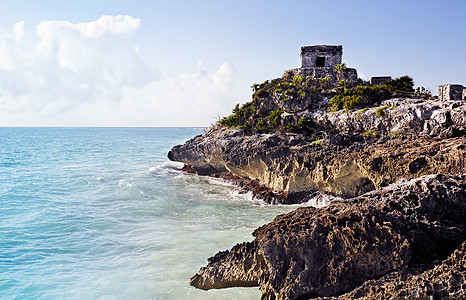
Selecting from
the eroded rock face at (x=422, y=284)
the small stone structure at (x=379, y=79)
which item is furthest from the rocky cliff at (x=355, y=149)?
the eroded rock face at (x=422, y=284)

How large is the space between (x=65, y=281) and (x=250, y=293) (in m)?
5.06

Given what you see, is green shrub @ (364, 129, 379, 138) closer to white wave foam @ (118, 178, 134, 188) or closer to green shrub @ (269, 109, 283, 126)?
green shrub @ (269, 109, 283, 126)

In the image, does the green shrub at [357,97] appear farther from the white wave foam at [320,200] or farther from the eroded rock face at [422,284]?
the eroded rock face at [422,284]

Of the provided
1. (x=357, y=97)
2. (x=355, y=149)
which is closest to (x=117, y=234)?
(x=355, y=149)

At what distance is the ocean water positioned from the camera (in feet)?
28.2

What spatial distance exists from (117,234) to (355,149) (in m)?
10.4

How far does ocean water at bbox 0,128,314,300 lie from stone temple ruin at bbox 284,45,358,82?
34.7 ft

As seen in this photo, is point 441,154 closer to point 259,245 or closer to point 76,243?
point 259,245

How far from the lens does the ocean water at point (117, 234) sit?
859 centimetres

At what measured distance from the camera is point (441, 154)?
11414mm

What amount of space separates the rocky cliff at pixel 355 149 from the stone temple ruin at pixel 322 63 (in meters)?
5.89

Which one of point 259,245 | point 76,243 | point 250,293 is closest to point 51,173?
point 76,243

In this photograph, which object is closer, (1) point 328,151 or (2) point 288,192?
(1) point 328,151

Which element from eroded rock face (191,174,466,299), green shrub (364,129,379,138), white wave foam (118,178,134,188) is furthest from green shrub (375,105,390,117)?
white wave foam (118,178,134,188)
